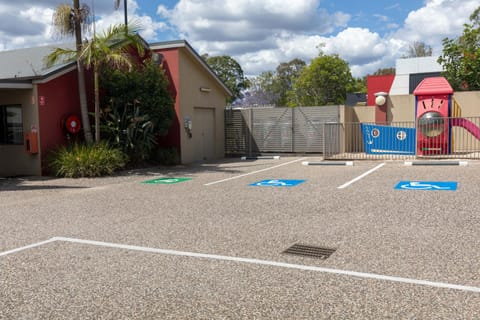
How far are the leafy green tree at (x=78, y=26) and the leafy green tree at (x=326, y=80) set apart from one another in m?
30.2

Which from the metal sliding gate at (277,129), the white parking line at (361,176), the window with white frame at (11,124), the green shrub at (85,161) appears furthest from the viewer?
the metal sliding gate at (277,129)

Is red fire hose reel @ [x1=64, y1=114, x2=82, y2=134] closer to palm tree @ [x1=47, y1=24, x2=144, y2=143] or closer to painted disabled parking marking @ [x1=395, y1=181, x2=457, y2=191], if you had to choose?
palm tree @ [x1=47, y1=24, x2=144, y2=143]

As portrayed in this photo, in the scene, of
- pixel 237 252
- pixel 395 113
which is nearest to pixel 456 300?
pixel 237 252

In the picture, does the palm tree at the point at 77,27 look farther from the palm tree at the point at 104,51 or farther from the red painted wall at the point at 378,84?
the red painted wall at the point at 378,84

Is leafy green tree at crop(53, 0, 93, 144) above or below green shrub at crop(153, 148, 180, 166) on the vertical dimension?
above

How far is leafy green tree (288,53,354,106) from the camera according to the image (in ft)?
136

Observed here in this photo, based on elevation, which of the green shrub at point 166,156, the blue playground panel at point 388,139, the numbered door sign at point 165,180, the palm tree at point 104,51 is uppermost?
the palm tree at point 104,51

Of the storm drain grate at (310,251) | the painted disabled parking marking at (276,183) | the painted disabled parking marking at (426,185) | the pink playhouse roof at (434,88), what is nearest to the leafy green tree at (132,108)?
the painted disabled parking marking at (276,183)

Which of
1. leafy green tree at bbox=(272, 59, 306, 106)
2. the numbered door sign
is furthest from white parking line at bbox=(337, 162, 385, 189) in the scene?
leafy green tree at bbox=(272, 59, 306, 106)

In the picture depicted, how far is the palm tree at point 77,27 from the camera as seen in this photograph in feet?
45.2

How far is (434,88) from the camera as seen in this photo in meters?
15.4

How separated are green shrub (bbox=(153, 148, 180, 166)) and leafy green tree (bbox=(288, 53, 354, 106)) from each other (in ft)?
92.7

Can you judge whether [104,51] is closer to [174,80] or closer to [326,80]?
[174,80]

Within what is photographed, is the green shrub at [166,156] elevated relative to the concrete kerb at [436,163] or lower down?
elevated
